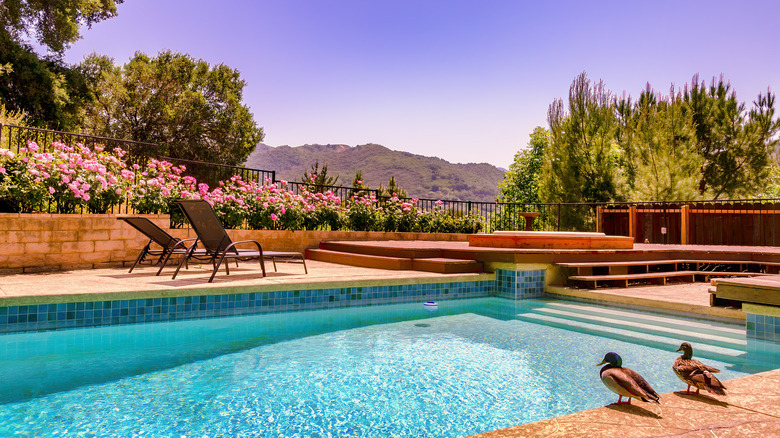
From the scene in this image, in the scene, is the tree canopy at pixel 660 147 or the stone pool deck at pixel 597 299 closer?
the stone pool deck at pixel 597 299

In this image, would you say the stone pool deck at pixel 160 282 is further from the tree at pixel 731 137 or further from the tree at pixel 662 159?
the tree at pixel 731 137

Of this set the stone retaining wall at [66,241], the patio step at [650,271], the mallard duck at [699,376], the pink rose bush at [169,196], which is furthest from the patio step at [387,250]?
the mallard duck at [699,376]

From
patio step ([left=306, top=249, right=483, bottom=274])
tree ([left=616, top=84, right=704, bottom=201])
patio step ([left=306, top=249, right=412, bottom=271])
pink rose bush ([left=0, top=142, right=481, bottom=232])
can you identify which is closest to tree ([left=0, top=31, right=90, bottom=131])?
pink rose bush ([left=0, top=142, right=481, bottom=232])

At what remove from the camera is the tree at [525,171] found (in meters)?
30.2

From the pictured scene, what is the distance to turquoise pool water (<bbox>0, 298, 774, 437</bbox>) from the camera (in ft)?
7.91

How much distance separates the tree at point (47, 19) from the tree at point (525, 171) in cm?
2526

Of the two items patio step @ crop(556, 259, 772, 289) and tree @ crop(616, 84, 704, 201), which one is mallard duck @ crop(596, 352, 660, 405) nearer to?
patio step @ crop(556, 259, 772, 289)

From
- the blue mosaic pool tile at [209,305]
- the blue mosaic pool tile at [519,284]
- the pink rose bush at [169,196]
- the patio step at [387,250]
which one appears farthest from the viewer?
the patio step at [387,250]

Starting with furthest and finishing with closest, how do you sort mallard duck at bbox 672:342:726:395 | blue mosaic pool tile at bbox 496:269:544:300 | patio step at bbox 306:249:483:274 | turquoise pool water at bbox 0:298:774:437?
1. patio step at bbox 306:249:483:274
2. blue mosaic pool tile at bbox 496:269:544:300
3. turquoise pool water at bbox 0:298:774:437
4. mallard duck at bbox 672:342:726:395

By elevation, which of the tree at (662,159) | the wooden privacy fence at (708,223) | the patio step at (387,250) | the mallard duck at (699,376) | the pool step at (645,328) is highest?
the tree at (662,159)

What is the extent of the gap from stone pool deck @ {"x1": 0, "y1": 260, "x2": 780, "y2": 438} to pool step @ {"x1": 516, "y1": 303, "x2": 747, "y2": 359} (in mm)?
288

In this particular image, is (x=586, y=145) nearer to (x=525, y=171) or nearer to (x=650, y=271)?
(x=525, y=171)

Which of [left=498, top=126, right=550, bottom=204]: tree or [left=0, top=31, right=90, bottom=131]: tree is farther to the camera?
[left=498, top=126, right=550, bottom=204]: tree

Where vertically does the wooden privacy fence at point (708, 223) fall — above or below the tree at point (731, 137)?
below
